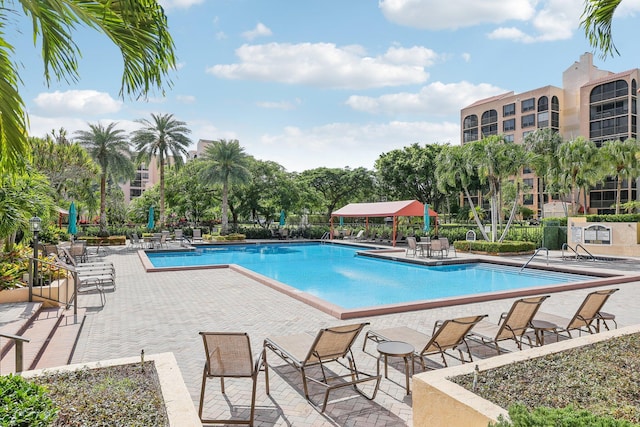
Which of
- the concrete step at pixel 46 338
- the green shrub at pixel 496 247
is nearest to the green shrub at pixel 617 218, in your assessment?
the green shrub at pixel 496 247

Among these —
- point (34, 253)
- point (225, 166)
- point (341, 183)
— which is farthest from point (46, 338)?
point (341, 183)

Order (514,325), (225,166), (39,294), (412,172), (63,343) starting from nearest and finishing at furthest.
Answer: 1. (514,325)
2. (63,343)
3. (39,294)
4. (225,166)
5. (412,172)

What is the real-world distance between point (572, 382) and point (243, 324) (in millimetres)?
5453

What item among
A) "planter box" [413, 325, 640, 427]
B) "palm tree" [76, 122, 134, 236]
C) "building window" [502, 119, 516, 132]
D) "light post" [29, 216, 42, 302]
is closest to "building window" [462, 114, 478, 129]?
"building window" [502, 119, 516, 132]

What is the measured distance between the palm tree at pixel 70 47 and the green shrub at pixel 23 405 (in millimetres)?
1732

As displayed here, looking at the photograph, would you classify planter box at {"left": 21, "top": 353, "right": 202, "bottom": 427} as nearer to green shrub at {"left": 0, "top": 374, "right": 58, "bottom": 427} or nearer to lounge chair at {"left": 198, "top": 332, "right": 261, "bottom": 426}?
lounge chair at {"left": 198, "top": 332, "right": 261, "bottom": 426}

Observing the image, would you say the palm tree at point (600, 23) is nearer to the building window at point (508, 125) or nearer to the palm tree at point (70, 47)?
the palm tree at point (70, 47)

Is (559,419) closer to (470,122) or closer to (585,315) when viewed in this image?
(585,315)

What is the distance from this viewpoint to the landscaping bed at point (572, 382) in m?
3.27

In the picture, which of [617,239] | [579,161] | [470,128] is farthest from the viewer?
[470,128]

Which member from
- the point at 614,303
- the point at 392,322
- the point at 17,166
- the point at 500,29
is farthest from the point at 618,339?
the point at 500,29

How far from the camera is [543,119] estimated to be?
57.6 meters

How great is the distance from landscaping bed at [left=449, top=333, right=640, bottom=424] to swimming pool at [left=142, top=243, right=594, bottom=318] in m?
5.14

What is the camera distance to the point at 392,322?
26.0 feet
